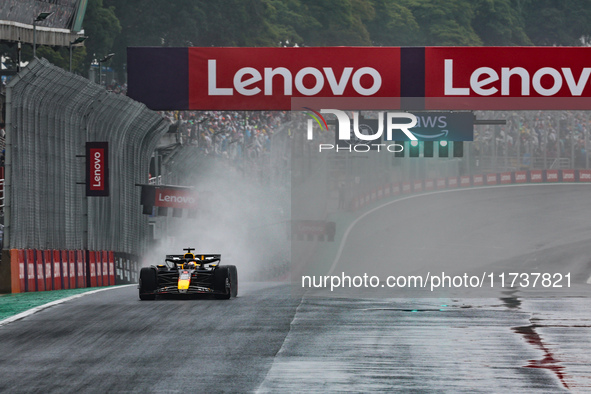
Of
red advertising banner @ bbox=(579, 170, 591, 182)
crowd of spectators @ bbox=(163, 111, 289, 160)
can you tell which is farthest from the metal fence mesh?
red advertising banner @ bbox=(579, 170, 591, 182)

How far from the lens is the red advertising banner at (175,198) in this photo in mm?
26859

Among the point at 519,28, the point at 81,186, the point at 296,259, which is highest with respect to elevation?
the point at 519,28

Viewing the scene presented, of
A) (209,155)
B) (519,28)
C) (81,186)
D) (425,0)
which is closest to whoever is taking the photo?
(81,186)

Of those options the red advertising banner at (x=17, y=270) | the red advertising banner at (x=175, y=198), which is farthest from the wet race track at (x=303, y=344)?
the red advertising banner at (x=175, y=198)

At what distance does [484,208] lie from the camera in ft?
162

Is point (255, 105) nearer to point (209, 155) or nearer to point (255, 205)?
point (209, 155)

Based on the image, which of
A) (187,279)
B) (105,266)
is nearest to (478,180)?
(105,266)

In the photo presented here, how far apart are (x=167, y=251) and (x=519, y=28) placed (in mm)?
76662

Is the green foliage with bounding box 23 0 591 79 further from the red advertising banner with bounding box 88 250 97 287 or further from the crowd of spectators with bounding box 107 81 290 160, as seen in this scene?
the red advertising banner with bounding box 88 250 97 287

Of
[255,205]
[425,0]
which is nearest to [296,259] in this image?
[255,205]

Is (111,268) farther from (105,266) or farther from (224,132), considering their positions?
(224,132)

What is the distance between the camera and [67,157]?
21672 mm

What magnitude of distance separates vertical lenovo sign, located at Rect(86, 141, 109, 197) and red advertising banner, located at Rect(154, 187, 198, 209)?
4.51 meters

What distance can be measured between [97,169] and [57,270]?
2.49 m
